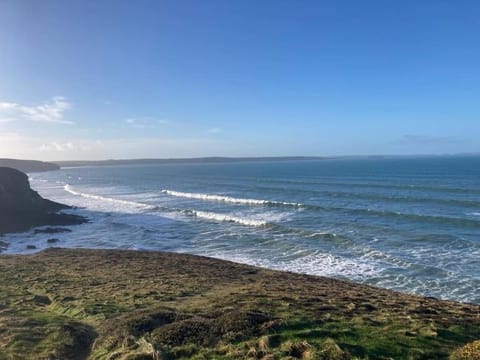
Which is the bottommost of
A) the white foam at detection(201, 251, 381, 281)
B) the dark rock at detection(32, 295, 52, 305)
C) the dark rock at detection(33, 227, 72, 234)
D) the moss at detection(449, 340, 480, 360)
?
the dark rock at detection(33, 227, 72, 234)

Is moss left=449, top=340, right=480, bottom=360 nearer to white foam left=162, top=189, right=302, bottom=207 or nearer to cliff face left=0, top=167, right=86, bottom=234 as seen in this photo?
white foam left=162, top=189, right=302, bottom=207

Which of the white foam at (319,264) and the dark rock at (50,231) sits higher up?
the white foam at (319,264)

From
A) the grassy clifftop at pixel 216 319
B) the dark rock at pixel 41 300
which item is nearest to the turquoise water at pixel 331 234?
the grassy clifftop at pixel 216 319

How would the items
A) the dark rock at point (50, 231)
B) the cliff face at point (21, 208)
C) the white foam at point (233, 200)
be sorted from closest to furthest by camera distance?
the dark rock at point (50, 231) < the cliff face at point (21, 208) < the white foam at point (233, 200)

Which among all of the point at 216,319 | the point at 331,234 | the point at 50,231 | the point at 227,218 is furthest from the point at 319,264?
the point at 50,231

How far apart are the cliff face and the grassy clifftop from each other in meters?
28.0

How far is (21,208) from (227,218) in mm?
26401

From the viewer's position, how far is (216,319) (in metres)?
11.2

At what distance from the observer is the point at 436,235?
3281 cm

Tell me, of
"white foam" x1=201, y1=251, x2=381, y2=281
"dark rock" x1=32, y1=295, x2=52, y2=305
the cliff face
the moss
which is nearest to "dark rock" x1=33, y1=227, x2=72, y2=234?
the cliff face

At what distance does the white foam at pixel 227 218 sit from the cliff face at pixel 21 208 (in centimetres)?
1444

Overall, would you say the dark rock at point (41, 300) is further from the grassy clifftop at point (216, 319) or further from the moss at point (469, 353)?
the moss at point (469, 353)

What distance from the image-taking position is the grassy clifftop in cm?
910

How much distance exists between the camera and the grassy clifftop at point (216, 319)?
9.10m
